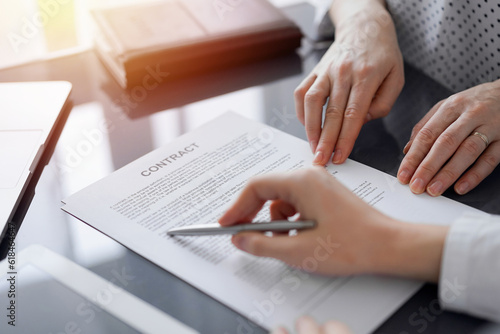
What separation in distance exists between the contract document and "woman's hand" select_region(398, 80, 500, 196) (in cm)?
3

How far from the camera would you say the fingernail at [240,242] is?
23.8 inches

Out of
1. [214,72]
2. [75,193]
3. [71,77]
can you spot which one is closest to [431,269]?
[75,193]

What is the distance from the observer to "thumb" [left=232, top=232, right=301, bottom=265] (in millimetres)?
584

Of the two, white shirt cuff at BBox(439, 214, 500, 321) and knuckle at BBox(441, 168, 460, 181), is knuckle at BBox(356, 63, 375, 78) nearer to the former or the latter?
knuckle at BBox(441, 168, 460, 181)

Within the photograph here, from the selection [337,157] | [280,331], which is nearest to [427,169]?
[337,157]

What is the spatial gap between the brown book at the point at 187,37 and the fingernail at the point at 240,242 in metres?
0.50

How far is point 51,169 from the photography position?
2.72 ft

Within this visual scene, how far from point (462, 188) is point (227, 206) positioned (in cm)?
32

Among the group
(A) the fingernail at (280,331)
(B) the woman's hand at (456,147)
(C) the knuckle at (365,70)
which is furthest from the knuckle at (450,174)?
(A) the fingernail at (280,331)

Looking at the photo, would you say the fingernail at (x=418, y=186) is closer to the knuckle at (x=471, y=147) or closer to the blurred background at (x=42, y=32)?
the knuckle at (x=471, y=147)

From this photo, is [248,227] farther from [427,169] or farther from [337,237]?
[427,169]

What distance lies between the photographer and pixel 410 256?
1.90ft

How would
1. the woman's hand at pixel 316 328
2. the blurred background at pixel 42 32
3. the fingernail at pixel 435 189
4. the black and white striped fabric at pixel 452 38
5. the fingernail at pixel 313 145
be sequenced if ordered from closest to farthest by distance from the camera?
1. the woman's hand at pixel 316 328
2. the fingernail at pixel 435 189
3. the fingernail at pixel 313 145
4. the black and white striped fabric at pixel 452 38
5. the blurred background at pixel 42 32

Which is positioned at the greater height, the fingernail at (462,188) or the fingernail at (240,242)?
the fingernail at (240,242)
